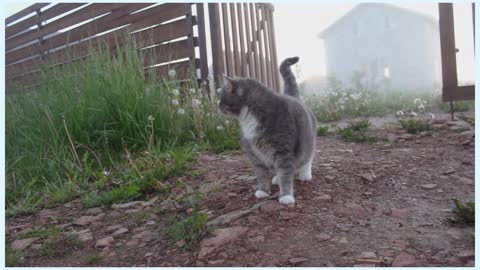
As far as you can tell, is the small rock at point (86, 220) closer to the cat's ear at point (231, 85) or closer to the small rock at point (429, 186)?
the cat's ear at point (231, 85)

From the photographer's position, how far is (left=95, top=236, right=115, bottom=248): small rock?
1.75m

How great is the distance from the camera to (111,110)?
315 centimetres

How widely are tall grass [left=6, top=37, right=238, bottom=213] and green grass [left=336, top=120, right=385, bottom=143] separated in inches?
41.7

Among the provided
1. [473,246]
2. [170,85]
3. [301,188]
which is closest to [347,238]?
[473,246]

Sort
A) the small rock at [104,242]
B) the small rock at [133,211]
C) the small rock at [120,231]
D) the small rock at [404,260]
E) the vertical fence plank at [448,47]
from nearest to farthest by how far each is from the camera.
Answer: the small rock at [404,260]
the small rock at [104,242]
the small rock at [120,231]
the small rock at [133,211]
the vertical fence plank at [448,47]

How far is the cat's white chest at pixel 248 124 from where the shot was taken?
2.05 meters

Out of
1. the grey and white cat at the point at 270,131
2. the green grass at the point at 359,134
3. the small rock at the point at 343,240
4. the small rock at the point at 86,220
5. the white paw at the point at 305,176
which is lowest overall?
the small rock at the point at 343,240

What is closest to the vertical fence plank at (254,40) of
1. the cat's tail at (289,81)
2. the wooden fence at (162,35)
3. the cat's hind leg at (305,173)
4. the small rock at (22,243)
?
the wooden fence at (162,35)

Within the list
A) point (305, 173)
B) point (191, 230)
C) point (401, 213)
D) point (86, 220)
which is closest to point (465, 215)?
point (401, 213)

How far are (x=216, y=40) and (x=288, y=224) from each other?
325 cm

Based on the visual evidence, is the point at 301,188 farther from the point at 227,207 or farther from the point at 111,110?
the point at 111,110

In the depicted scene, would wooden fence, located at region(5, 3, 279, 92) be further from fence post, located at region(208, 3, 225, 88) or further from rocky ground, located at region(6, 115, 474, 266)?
rocky ground, located at region(6, 115, 474, 266)

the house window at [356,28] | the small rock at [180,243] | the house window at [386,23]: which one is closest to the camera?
the small rock at [180,243]

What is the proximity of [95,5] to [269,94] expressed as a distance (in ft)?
12.6
